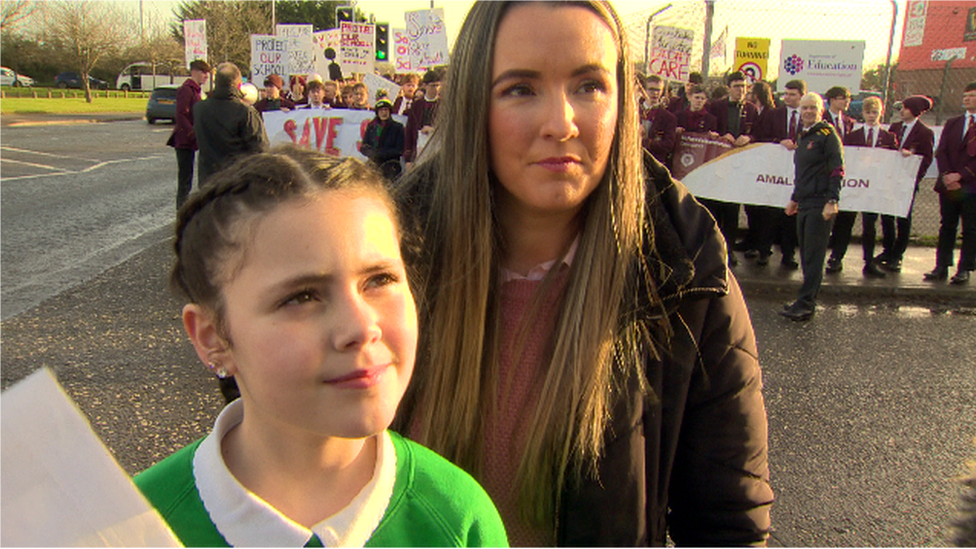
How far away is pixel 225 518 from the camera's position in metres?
0.91

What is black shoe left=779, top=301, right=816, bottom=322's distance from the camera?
6133 millimetres

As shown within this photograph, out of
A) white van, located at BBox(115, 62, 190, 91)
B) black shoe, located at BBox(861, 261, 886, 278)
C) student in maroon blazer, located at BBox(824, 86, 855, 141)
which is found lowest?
black shoe, located at BBox(861, 261, 886, 278)

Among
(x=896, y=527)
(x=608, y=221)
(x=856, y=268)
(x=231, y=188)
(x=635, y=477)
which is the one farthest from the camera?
(x=856, y=268)

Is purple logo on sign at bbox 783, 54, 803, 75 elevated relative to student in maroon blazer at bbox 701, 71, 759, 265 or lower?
elevated

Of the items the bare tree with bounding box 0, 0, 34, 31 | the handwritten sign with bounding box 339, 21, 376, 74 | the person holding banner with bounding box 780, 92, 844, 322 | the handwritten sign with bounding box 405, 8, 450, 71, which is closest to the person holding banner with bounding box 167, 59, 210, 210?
the handwritten sign with bounding box 405, 8, 450, 71

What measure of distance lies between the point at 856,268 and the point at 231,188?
827cm

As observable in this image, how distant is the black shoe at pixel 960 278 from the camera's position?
716 cm

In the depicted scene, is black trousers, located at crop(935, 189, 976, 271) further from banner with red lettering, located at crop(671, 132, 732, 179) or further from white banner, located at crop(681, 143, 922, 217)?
banner with red lettering, located at crop(671, 132, 732, 179)

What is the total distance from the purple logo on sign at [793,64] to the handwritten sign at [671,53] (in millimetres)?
2234

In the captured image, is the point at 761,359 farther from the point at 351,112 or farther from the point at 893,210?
the point at 351,112

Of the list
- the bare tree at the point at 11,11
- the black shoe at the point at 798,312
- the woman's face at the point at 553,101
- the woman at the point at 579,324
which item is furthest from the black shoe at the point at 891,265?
the bare tree at the point at 11,11

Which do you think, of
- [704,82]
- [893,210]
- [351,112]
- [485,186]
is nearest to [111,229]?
[351,112]

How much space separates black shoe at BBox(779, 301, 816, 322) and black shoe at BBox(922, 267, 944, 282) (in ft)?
6.92

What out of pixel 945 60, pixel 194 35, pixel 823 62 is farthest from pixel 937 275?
pixel 945 60
